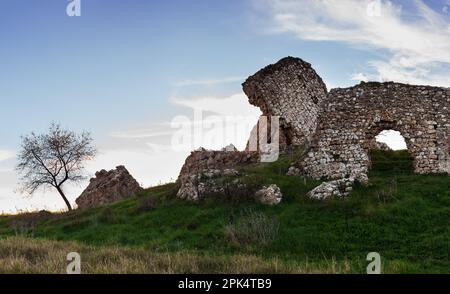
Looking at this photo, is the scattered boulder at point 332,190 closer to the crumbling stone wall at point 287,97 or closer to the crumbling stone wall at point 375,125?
the crumbling stone wall at point 375,125

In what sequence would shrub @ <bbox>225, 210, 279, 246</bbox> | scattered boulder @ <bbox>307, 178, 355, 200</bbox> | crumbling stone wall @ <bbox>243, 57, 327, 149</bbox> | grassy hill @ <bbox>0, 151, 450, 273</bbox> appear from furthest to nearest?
crumbling stone wall @ <bbox>243, 57, 327, 149</bbox>
scattered boulder @ <bbox>307, 178, 355, 200</bbox>
shrub @ <bbox>225, 210, 279, 246</bbox>
grassy hill @ <bbox>0, 151, 450, 273</bbox>

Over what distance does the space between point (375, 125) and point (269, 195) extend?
21.2 feet

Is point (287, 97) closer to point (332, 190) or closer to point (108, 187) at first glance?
point (332, 190)

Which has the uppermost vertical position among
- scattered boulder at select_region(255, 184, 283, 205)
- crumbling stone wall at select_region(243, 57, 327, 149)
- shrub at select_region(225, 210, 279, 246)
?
crumbling stone wall at select_region(243, 57, 327, 149)

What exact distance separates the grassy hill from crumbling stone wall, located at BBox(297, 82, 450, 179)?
1112 mm

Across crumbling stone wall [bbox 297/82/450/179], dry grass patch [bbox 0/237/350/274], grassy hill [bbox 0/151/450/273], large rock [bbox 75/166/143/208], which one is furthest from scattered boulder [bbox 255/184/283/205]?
large rock [bbox 75/166/143/208]

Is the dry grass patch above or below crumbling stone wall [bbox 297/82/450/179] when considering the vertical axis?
below

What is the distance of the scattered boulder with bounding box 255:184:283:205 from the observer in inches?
738

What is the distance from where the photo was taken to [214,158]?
3300 centimetres

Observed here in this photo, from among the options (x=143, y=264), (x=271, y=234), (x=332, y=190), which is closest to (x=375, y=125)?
(x=332, y=190)

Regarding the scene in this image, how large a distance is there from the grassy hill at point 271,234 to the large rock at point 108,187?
1172cm

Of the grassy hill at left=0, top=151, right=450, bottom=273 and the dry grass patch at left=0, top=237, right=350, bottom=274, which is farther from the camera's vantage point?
the grassy hill at left=0, top=151, right=450, bottom=273

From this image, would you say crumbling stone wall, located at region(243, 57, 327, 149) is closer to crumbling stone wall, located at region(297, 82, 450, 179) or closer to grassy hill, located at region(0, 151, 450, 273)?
crumbling stone wall, located at region(297, 82, 450, 179)
